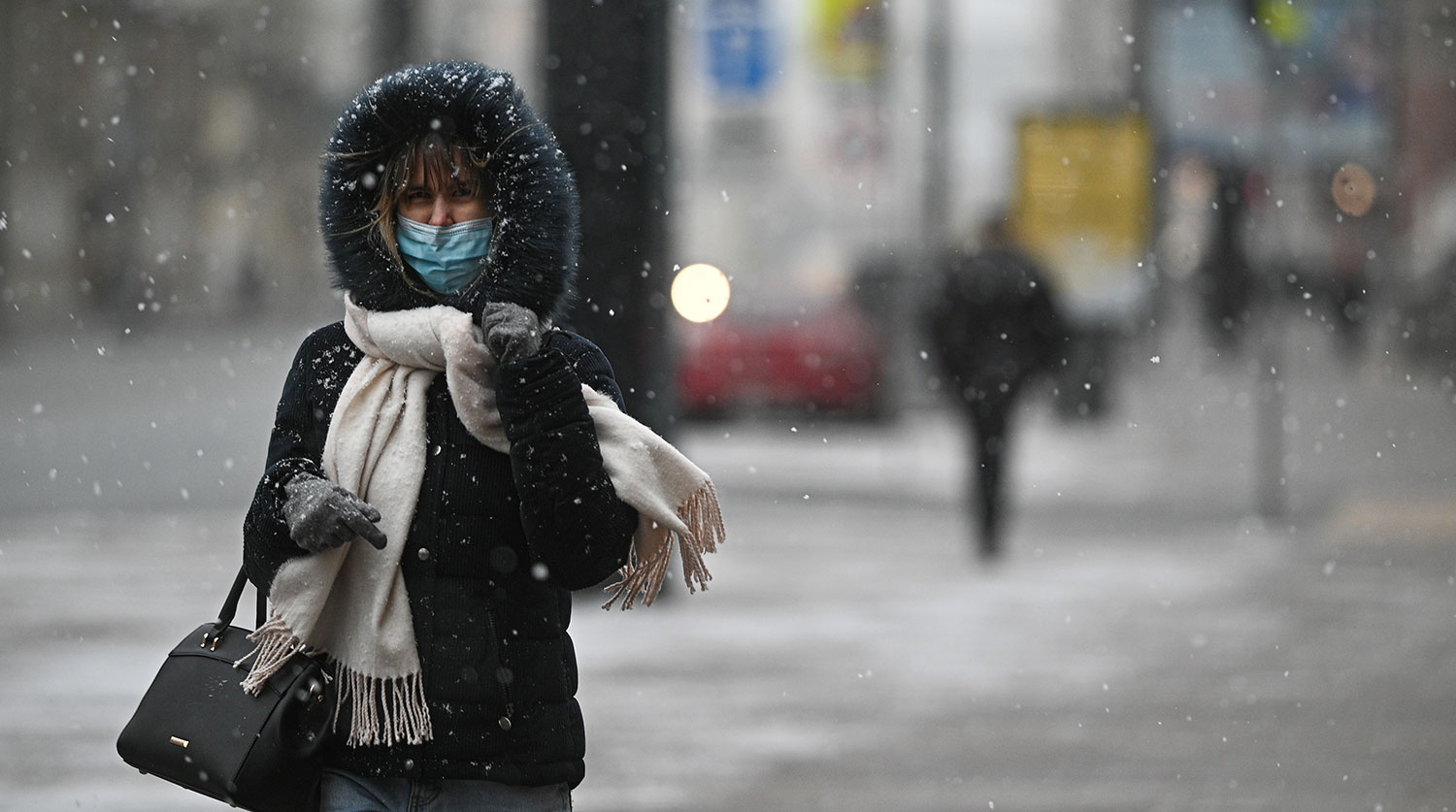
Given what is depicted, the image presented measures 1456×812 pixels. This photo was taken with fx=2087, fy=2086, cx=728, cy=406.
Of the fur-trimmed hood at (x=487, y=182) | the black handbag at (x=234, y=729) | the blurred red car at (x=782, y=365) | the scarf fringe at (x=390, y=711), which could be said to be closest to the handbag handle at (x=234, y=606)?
the black handbag at (x=234, y=729)

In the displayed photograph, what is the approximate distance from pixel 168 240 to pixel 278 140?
539 cm

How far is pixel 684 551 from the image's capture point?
3.15 metres

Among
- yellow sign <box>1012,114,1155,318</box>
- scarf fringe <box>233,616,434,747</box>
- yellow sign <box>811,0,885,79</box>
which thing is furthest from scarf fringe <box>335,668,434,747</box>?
yellow sign <box>811,0,885,79</box>

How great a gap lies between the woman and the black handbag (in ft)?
0.14

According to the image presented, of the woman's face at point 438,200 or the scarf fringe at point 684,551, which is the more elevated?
the woman's face at point 438,200

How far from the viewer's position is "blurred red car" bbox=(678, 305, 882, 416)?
20.7m

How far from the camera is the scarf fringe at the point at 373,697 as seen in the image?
2.94 m

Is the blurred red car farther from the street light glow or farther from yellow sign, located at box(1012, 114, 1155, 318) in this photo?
yellow sign, located at box(1012, 114, 1155, 318)

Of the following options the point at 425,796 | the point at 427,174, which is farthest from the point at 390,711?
the point at 427,174

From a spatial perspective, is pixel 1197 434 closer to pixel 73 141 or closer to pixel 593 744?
pixel 593 744

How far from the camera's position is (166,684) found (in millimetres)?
3039

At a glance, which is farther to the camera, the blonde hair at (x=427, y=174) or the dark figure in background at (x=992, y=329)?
the dark figure in background at (x=992, y=329)

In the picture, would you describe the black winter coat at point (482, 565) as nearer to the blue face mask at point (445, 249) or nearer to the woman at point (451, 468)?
the woman at point (451, 468)

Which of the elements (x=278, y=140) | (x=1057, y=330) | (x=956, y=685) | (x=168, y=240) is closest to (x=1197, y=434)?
(x=1057, y=330)
